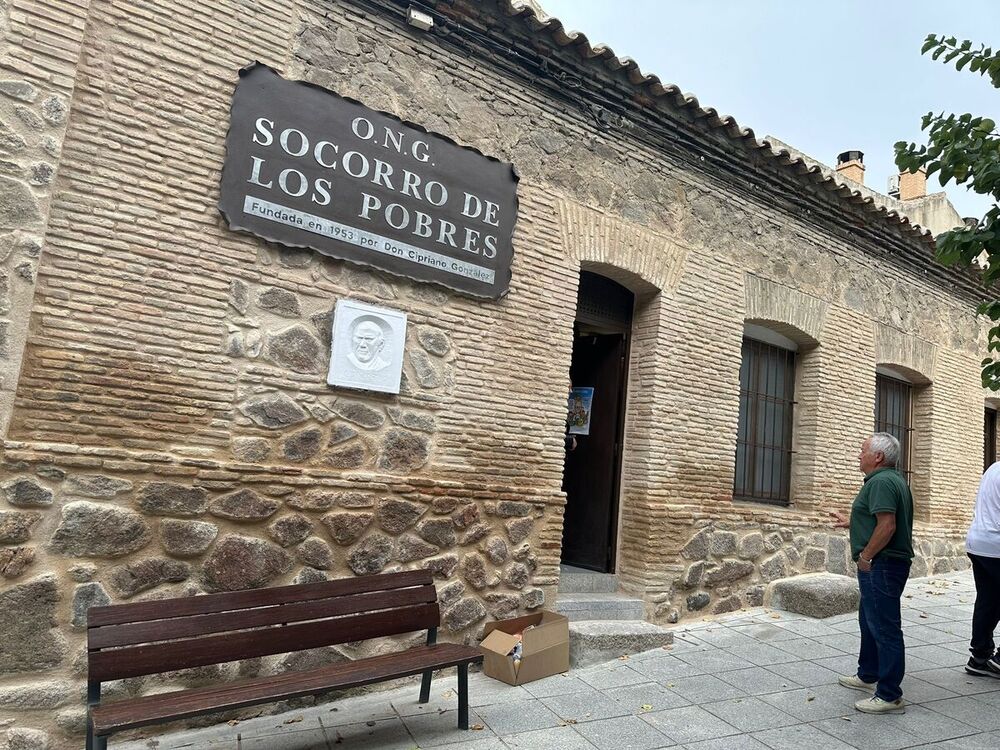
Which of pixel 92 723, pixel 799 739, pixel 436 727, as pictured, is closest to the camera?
pixel 92 723

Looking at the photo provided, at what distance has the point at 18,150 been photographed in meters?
3.30

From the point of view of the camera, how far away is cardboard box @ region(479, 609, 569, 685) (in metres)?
4.16

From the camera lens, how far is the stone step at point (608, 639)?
178 inches

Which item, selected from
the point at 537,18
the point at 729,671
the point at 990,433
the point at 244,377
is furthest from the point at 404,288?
the point at 990,433

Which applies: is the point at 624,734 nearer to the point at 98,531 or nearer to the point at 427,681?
the point at 427,681

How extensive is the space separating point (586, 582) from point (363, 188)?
3461 millimetres

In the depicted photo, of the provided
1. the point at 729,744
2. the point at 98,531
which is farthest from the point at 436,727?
the point at 98,531

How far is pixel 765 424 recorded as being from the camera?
6965 millimetres

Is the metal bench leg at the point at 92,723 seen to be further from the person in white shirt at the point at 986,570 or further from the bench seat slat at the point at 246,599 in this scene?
the person in white shirt at the point at 986,570

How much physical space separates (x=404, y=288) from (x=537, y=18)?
2.24 m

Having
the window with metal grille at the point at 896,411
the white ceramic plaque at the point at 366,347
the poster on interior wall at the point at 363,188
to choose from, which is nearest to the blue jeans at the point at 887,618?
the poster on interior wall at the point at 363,188

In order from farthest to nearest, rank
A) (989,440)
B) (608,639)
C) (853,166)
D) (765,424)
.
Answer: (853,166) → (989,440) → (765,424) → (608,639)

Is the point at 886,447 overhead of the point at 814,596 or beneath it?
overhead

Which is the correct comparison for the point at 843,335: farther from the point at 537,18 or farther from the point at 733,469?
the point at 537,18
